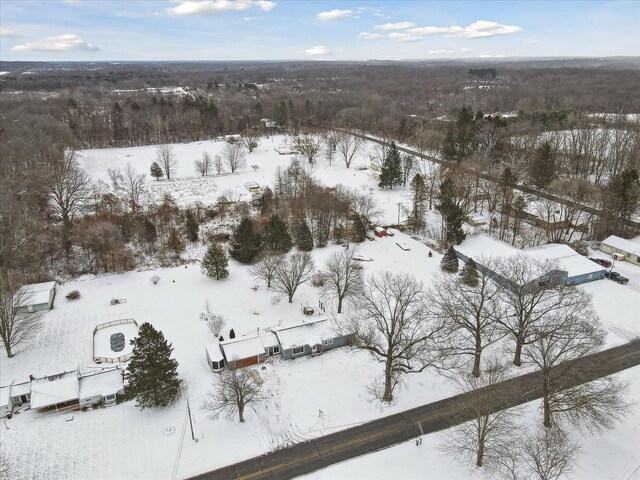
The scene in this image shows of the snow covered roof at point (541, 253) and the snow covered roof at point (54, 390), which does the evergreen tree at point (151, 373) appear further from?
the snow covered roof at point (541, 253)

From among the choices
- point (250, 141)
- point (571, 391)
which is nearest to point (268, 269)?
point (571, 391)

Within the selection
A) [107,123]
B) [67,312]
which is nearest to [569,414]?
[67,312]

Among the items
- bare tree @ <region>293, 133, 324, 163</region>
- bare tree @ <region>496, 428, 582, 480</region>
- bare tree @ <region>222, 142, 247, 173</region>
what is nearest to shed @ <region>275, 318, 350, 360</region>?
bare tree @ <region>496, 428, 582, 480</region>

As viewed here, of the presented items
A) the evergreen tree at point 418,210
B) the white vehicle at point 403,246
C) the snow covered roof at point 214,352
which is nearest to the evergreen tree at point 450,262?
the white vehicle at point 403,246

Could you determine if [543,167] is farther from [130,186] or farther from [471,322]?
[130,186]

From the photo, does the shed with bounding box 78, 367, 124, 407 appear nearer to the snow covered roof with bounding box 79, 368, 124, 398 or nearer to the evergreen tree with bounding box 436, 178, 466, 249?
the snow covered roof with bounding box 79, 368, 124, 398

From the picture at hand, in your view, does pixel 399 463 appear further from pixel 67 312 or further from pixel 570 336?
pixel 67 312

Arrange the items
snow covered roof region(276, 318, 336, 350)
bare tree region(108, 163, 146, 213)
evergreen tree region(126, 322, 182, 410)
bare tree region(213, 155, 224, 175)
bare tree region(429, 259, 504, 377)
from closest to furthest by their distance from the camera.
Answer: evergreen tree region(126, 322, 182, 410) < bare tree region(429, 259, 504, 377) < snow covered roof region(276, 318, 336, 350) < bare tree region(108, 163, 146, 213) < bare tree region(213, 155, 224, 175)
